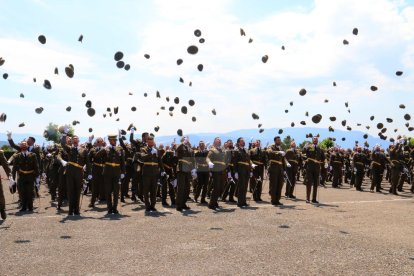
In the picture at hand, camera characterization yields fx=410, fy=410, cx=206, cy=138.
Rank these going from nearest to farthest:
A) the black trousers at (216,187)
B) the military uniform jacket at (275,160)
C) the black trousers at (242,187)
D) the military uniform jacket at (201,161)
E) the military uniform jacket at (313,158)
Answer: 1. the black trousers at (216,187)
2. the black trousers at (242,187)
3. the military uniform jacket at (201,161)
4. the military uniform jacket at (275,160)
5. the military uniform jacket at (313,158)

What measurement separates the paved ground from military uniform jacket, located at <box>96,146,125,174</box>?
1.40 metres

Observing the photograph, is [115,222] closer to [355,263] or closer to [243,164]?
[243,164]

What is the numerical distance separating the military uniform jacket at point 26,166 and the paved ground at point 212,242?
119 centimetres

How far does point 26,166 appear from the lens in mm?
13508

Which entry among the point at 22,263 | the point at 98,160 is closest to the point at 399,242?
the point at 22,263

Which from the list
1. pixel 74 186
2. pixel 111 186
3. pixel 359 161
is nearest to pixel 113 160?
pixel 111 186

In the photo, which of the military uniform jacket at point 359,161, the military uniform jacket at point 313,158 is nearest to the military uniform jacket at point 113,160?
the military uniform jacket at point 313,158

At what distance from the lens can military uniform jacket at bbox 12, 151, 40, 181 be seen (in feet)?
44.2

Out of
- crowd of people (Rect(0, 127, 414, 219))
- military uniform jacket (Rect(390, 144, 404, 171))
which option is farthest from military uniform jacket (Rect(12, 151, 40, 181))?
military uniform jacket (Rect(390, 144, 404, 171))

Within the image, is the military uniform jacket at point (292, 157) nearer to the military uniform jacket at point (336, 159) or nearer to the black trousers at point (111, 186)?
the military uniform jacket at point (336, 159)

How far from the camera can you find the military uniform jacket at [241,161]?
14628 millimetres

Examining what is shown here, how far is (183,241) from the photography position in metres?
8.85

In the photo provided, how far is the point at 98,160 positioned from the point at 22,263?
8.20 metres

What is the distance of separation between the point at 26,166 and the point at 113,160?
303 cm
